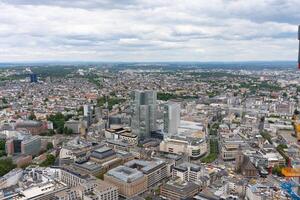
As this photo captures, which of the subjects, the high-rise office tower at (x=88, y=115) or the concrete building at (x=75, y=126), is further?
the high-rise office tower at (x=88, y=115)

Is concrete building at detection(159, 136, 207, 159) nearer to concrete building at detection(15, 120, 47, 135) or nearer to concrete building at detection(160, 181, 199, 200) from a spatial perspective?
concrete building at detection(160, 181, 199, 200)

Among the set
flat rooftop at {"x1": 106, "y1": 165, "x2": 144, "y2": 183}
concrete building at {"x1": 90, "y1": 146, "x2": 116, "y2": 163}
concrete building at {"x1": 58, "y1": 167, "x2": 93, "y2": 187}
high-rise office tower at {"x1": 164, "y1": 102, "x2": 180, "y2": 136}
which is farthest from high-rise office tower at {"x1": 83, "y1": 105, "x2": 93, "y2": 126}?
flat rooftop at {"x1": 106, "y1": 165, "x2": 144, "y2": 183}

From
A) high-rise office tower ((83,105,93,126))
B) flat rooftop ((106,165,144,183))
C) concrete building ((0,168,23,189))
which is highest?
high-rise office tower ((83,105,93,126))

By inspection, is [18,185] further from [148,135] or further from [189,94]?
[189,94]

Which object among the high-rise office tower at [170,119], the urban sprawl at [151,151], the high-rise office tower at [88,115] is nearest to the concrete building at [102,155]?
the urban sprawl at [151,151]

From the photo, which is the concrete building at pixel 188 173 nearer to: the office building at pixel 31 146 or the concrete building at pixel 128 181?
the concrete building at pixel 128 181

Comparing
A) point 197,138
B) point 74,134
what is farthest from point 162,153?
point 74,134
